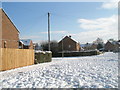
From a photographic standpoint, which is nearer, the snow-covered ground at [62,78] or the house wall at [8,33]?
the snow-covered ground at [62,78]

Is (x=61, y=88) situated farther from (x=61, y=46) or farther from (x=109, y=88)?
(x=61, y=46)

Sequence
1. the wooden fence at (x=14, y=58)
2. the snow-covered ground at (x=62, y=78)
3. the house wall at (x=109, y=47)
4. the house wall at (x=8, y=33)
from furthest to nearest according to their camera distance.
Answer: the house wall at (x=109, y=47) < the house wall at (x=8, y=33) < the wooden fence at (x=14, y=58) < the snow-covered ground at (x=62, y=78)

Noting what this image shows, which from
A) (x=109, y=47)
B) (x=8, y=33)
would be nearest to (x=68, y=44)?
(x=8, y=33)

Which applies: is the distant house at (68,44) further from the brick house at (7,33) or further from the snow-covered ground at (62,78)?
the snow-covered ground at (62,78)

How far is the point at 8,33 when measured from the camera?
2269cm

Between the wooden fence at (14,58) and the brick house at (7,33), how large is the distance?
6.06 m

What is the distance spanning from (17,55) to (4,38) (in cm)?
879

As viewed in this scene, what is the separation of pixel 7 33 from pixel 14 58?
10.4 meters

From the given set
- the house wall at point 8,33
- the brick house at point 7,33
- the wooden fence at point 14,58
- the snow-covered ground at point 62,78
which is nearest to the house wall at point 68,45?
the brick house at point 7,33

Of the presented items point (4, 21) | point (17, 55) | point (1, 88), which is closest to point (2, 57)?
point (17, 55)

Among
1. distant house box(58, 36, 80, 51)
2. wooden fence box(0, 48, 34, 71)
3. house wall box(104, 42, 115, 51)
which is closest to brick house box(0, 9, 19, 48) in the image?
wooden fence box(0, 48, 34, 71)

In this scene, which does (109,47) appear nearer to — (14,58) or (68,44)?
(68,44)

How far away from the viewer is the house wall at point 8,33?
21.6 m

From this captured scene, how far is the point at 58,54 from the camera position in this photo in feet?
143
